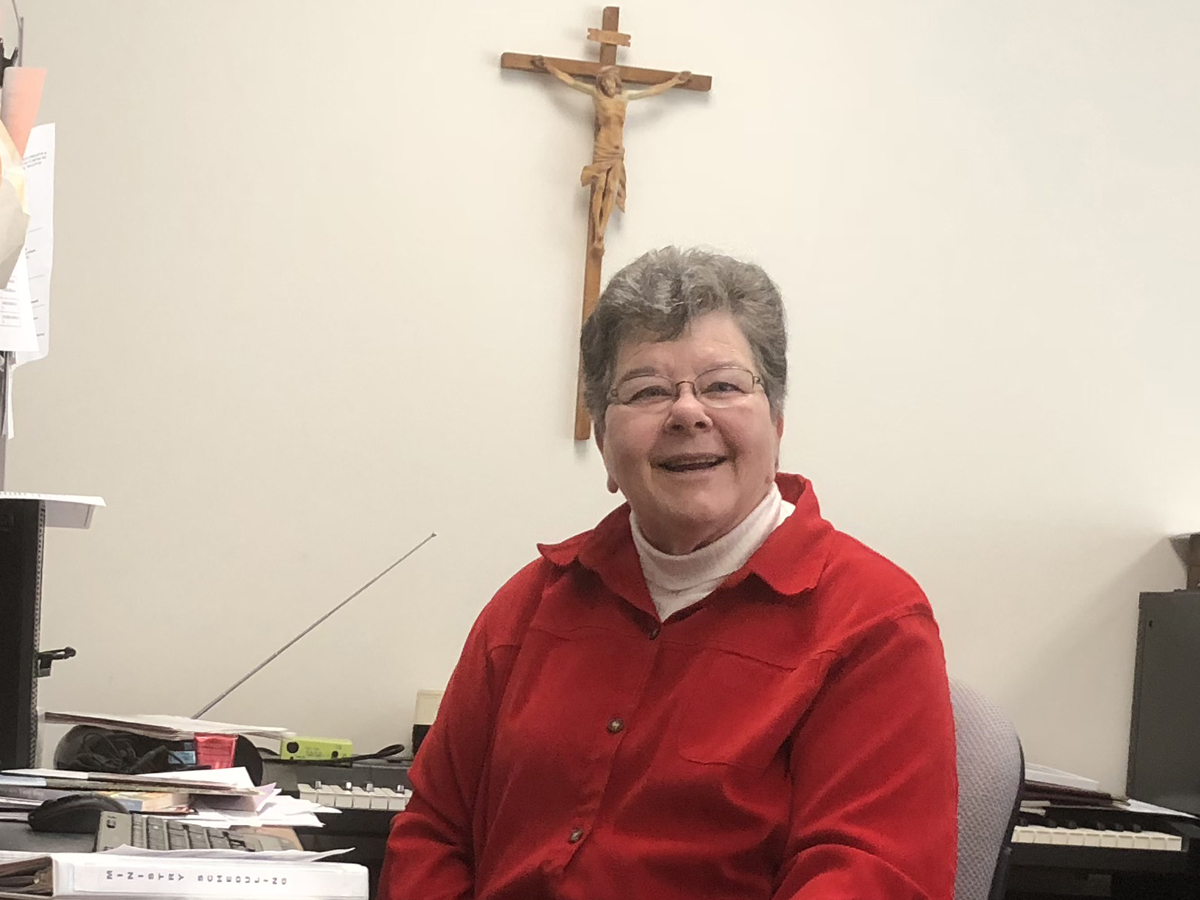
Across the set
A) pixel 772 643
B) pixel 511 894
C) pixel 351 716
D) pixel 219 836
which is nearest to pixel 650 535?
pixel 772 643

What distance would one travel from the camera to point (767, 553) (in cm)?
148

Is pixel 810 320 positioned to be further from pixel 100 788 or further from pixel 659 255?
pixel 100 788

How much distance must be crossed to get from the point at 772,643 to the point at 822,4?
1939 millimetres

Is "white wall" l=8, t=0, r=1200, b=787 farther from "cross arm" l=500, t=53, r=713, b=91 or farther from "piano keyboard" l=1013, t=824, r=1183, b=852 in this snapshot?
"piano keyboard" l=1013, t=824, r=1183, b=852

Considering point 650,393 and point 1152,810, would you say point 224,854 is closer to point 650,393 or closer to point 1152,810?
point 650,393

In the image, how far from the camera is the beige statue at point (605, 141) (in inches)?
112

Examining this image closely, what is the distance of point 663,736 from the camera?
4.66ft

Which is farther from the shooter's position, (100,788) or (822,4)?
(822,4)

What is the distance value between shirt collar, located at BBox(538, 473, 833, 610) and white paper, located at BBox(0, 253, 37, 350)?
2.29ft

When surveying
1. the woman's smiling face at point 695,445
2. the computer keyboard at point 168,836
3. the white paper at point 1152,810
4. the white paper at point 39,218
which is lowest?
the white paper at point 1152,810

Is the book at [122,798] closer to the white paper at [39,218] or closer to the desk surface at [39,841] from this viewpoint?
the desk surface at [39,841]

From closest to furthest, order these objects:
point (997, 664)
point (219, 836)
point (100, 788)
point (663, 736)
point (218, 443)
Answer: point (219, 836)
point (663, 736)
point (100, 788)
point (218, 443)
point (997, 664)

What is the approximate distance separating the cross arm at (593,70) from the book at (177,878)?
202cm

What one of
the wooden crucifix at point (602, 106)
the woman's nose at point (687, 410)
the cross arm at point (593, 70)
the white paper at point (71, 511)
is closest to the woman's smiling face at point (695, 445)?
the woman's nose at point (687, 410)
